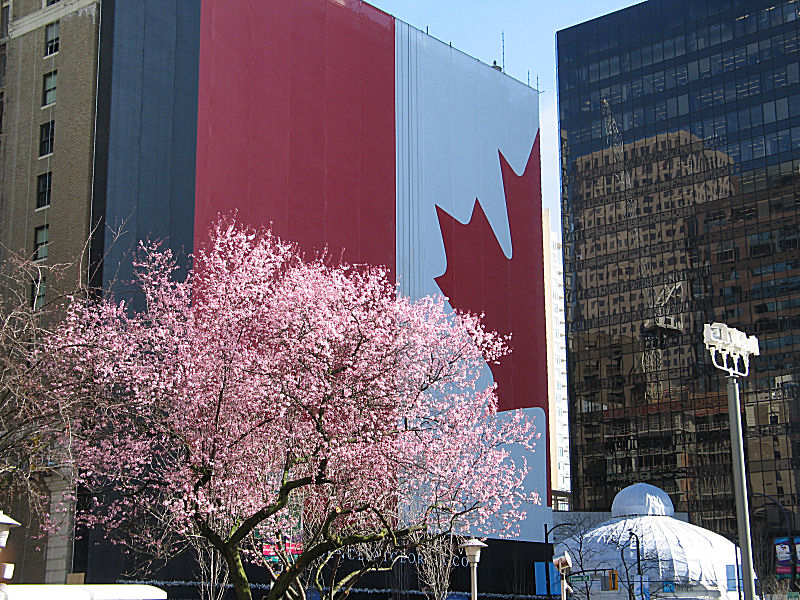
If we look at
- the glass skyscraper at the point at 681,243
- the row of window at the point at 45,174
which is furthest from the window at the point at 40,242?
the glass skyscraper at the point at 681,243

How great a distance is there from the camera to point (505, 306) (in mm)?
69875

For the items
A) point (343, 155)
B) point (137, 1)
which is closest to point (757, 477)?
point (343, 155)

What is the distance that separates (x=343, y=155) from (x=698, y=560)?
41112 millimetres

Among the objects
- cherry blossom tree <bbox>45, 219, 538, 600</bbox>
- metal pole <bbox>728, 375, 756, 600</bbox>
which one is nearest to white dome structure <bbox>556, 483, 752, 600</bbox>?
cherry blossom tree <bbox>45, 219, 538, 600</bbox>

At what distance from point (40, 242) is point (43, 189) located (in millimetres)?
2755

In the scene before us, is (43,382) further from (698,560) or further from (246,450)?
(698,560)

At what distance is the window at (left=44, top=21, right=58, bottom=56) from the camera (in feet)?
176

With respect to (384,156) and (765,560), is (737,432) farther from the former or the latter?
(765,560)

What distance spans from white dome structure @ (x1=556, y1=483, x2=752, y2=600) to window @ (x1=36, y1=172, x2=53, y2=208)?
45.8m

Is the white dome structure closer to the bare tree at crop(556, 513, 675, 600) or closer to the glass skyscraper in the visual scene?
the bare tree at crop(556, 513, 675, 600)

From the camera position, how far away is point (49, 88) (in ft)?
174

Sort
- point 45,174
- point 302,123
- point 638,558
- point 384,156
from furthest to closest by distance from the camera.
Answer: point 638,558
point 384,156
point 302,123
point 45,174

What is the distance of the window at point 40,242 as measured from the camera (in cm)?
A: 4994

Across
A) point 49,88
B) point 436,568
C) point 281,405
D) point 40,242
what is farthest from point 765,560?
point 281,405
